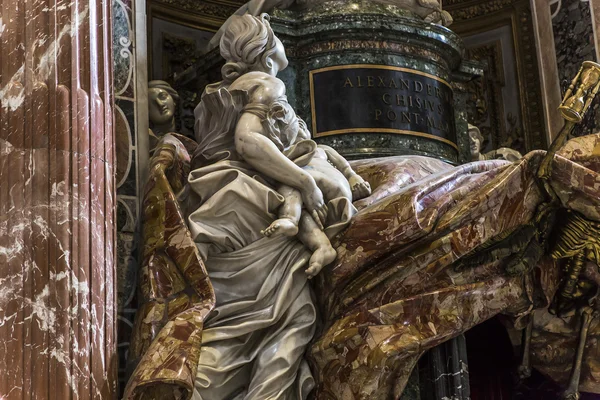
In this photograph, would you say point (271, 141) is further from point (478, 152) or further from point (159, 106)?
point (478, 152)

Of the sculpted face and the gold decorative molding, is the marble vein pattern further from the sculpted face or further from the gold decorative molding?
the gold decorative molding

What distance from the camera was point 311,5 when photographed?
23.2ft

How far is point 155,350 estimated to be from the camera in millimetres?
4895

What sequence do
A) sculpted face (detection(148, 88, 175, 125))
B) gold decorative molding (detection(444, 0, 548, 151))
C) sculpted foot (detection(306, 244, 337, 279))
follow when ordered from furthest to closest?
gold decorative molding (detection(444, 0, 548, 151)) → sculpted face (detection(148, 88, 175, 125)) → sculpted foot (detection(306, 244, 337, 279))

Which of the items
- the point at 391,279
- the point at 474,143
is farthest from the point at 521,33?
the point at 391,279

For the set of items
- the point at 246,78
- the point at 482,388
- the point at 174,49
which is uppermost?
the point at 174,49

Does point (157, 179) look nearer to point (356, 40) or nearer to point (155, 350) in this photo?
point (155, 350)

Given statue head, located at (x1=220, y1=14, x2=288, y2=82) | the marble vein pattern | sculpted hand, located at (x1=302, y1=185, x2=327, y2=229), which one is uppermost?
statue head, located at (x1=220, y1=14, x2=288, y2=82)

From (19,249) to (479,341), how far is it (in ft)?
9.25

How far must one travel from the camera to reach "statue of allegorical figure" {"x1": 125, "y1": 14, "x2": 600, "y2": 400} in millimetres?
5109

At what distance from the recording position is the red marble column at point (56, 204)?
15.9 feet

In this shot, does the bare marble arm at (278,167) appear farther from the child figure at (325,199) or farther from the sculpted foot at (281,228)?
the sculpted foot at (281,228)

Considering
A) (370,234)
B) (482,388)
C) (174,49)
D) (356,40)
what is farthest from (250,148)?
(174,49)

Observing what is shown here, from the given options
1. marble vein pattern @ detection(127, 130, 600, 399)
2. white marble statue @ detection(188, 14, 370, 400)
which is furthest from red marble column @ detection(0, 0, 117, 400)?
white marble statue @ detection(188, 14, 370, 400)
